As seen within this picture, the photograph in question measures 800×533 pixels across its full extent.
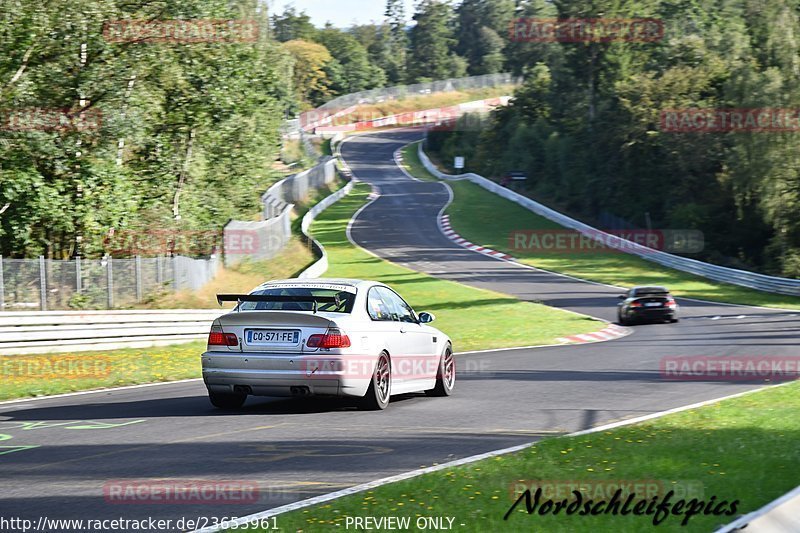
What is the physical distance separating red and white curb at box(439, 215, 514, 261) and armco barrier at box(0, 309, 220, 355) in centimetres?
2740

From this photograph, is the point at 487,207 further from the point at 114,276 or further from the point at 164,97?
the point at 114,276

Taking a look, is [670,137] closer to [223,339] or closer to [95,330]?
[95,330]

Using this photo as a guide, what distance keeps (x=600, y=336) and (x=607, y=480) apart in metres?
18.9

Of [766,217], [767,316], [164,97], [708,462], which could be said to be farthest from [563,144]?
[708,462]

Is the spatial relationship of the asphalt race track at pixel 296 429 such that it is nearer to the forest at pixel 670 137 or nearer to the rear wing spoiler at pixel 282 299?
the rear wing spoiler at pixel 282 299

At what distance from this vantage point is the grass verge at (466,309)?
2528 centimetres

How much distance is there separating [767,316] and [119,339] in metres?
20.7
